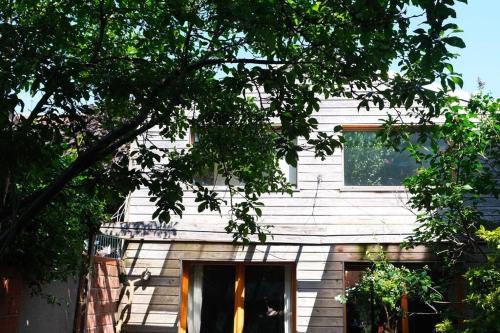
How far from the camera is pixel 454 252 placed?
305 inches

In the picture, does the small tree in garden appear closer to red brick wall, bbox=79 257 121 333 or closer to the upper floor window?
the upper floor window

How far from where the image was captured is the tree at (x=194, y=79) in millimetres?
3852

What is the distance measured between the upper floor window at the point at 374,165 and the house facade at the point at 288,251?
2 cm

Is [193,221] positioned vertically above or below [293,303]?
above

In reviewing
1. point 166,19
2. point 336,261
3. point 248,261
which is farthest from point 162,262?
point 166,19

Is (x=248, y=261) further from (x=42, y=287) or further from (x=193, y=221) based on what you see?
(x=42, y=287)

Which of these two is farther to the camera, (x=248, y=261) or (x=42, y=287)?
(x=248, y=261)

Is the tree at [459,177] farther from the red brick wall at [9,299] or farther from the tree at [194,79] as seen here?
the red brick wall at [9,299]

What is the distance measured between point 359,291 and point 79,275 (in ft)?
12.4

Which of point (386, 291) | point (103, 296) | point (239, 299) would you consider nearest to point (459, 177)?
point (386, 291)

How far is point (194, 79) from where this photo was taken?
15.4ft

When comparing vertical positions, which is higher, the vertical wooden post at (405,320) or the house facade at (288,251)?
the house facade at (288,251)

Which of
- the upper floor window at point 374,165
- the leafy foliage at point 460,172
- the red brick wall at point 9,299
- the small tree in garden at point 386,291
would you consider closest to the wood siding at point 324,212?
the upper floor window at point 374,165

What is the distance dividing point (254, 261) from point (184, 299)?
124 centimetres
